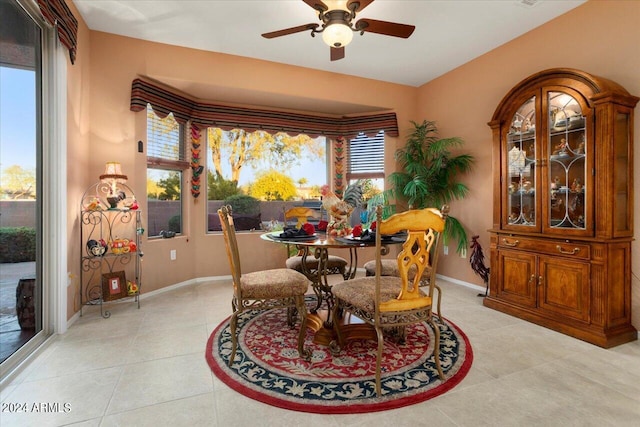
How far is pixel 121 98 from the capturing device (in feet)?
11.0

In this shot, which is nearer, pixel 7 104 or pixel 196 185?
pixel 7 104

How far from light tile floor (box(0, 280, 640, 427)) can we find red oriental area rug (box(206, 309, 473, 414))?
7 cm

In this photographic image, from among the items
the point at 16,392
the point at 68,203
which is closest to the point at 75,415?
the point at 16,392

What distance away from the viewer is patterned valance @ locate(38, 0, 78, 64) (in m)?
2.22

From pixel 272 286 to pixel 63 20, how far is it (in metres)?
2.70

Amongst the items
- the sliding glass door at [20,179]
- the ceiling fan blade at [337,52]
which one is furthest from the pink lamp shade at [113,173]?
the ceiling fan blade at [337,52]

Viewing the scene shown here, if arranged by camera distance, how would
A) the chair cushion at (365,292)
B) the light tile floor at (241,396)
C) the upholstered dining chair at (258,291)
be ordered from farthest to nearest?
the upholstered dining chair at (258,291)
the chair cushion at (365,292)
the light tile floor at (241,396)

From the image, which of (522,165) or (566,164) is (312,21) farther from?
(566,164)

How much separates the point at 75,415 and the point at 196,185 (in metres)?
3.02

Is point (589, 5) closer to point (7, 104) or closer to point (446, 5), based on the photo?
point (446, 5)

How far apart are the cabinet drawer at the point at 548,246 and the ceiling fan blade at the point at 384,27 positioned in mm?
2210

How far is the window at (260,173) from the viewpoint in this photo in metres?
4.52

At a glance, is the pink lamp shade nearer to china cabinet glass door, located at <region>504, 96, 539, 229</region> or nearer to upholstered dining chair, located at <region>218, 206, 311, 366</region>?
upholstered dining chair, located at <region>218, 206, 311, 366</region>

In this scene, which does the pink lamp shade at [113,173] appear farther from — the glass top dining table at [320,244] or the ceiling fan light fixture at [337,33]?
the ceiling fan light fixture at [337,33]
